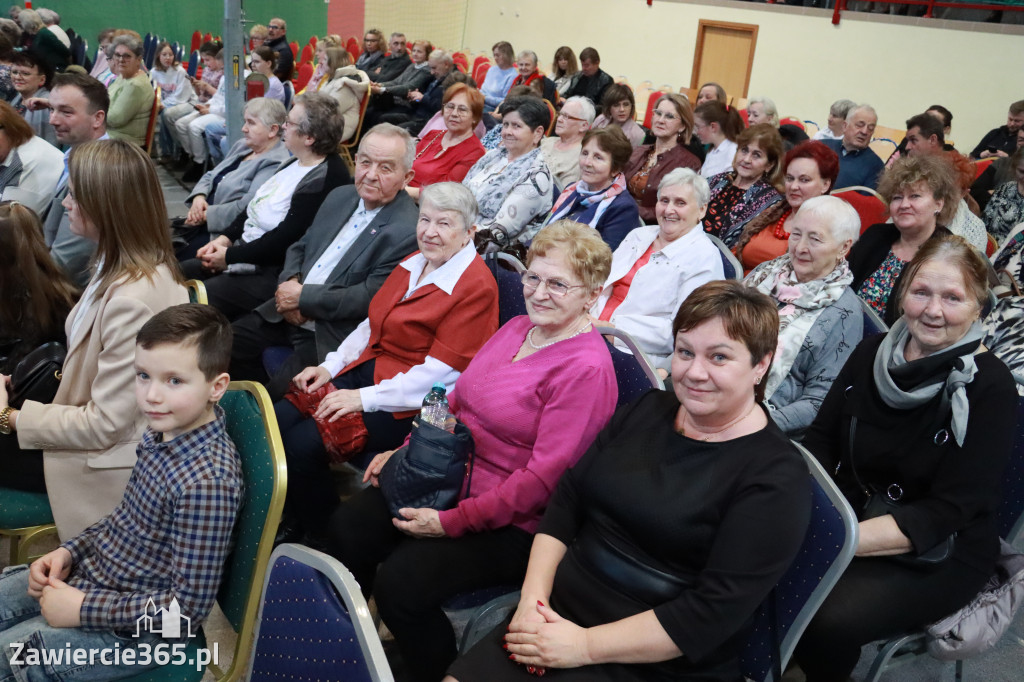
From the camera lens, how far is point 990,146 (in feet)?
24.4

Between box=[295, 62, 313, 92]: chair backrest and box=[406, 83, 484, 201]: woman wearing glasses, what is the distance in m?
6.20

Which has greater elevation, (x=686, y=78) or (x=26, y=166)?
(x=686, y=78)

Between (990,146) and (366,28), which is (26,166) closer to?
(990,146)

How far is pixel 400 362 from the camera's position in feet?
8.53

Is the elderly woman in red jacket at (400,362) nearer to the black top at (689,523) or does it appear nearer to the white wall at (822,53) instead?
the black top at (689,523)

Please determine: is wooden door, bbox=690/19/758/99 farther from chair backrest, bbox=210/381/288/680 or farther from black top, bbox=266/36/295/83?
chair backrest, bbox=210/381/288/680

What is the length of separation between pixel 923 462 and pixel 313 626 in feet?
4.66

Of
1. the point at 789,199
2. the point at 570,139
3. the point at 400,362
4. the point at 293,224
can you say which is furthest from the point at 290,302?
the point at 570,139

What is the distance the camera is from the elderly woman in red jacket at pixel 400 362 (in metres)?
2.45

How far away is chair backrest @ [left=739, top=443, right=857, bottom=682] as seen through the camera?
1519 millimetres

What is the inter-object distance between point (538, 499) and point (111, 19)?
12404mm

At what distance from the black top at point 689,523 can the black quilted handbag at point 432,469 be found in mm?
299

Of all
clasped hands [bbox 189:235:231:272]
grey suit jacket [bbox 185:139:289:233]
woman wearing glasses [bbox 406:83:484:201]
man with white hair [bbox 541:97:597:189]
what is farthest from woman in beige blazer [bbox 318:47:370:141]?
clasped hands [bbox 189:235:231:272]

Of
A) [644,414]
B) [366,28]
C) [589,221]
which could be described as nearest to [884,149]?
[589,221]
